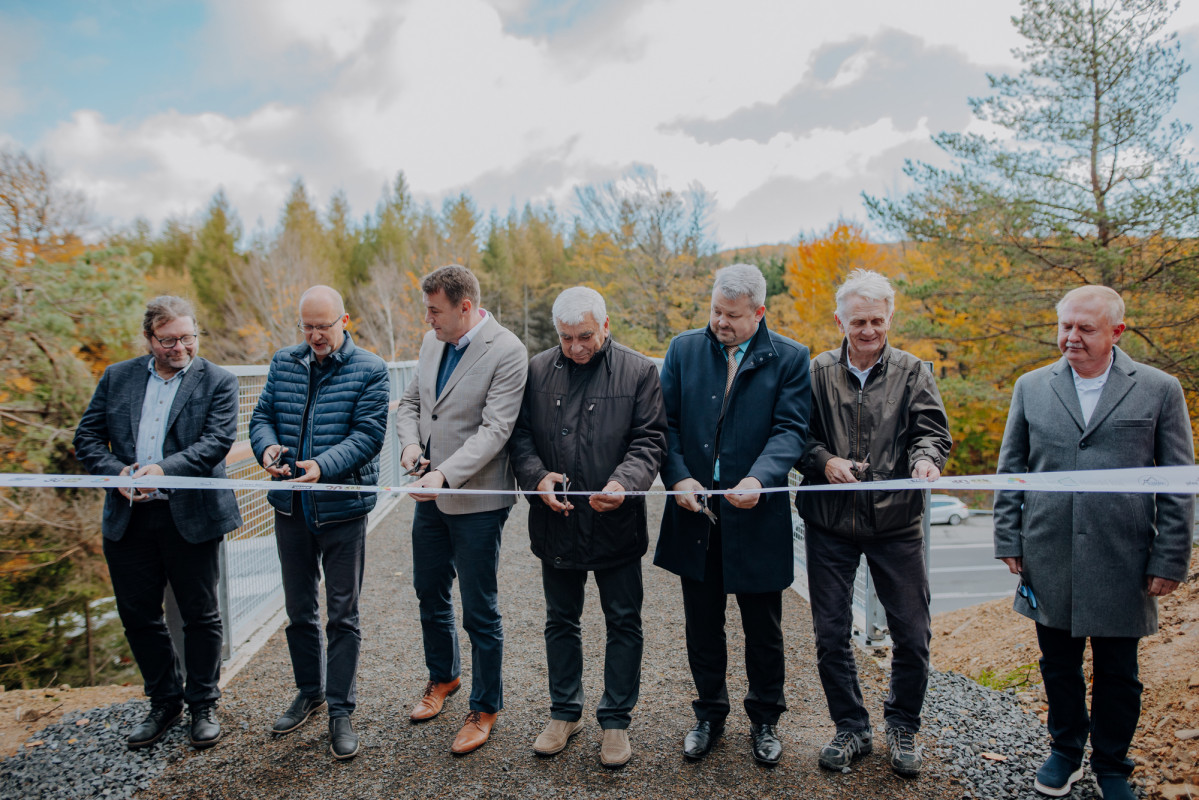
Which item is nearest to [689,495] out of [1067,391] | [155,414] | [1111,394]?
[1067,391]

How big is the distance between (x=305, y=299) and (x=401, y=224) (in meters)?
51.0

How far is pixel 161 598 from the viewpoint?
10.4 feet

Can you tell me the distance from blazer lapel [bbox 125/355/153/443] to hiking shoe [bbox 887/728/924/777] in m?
3.40

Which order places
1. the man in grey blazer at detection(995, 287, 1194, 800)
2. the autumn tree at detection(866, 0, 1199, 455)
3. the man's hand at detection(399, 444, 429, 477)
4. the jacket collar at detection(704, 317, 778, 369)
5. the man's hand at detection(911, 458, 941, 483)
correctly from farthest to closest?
the autumn tree at detection(866, 0, 1199, 455) < the man's hand at detection(399, 444, 429, 477) < the jacket collar at detection(704, 317, 778, 369) < the man's hand at detection(911, 458, 941, 483) < the man in grey blazer at detection(995, 287, 1194, 800)

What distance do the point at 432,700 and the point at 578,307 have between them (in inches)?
76.4

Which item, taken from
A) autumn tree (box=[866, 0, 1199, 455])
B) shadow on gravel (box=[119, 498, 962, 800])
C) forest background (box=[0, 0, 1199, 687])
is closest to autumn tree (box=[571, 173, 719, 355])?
forest background (box=[0, 0, 1199, 687])

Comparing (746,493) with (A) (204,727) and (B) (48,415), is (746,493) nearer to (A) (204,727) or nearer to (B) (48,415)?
(A) (204,727)

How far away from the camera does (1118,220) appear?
13250mm

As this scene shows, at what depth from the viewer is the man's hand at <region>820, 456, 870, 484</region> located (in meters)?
2.75

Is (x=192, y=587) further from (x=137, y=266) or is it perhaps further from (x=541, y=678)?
(x=137, y=266)

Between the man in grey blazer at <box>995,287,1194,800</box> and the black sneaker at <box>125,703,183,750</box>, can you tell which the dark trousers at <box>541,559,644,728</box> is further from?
the black sneaker at <box>125,703,183,750</box>

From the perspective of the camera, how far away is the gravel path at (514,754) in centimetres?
269

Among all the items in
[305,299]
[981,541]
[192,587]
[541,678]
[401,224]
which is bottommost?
[981,541]

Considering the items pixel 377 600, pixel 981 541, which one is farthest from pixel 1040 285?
pixel 377 600
